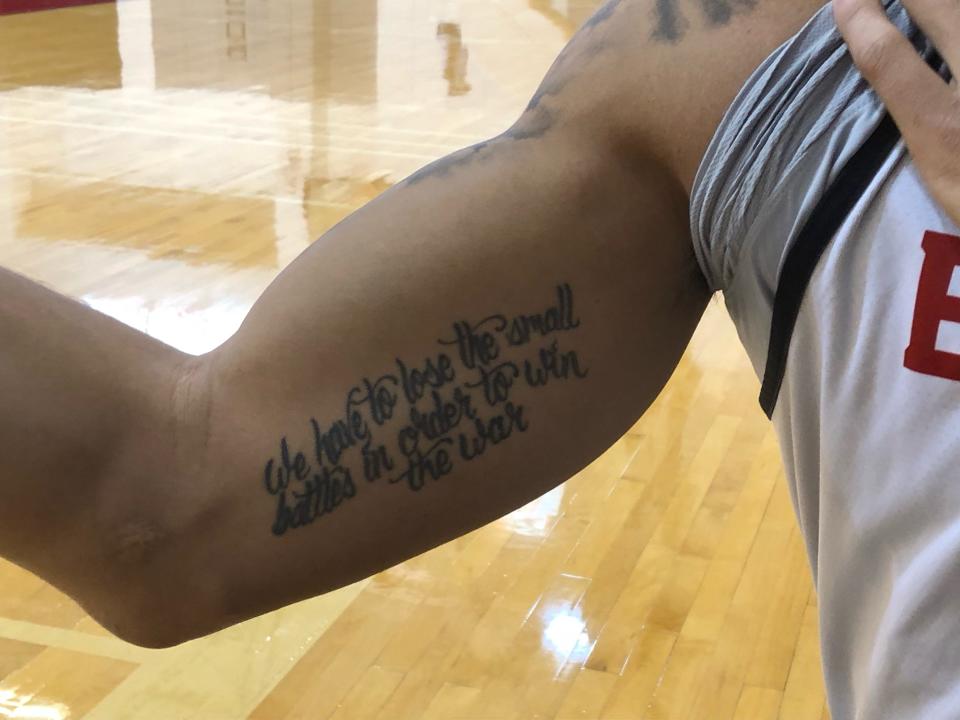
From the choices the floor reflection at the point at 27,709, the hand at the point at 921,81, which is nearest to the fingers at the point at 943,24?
the hand at the point at 921,81

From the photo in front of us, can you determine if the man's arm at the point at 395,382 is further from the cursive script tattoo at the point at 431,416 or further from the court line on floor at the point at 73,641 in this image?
the court line on floor at the point at 73,641

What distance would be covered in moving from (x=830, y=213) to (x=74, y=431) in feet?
0.98

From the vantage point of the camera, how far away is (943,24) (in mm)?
438

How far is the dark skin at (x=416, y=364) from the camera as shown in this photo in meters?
0.45

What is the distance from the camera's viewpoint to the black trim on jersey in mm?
444

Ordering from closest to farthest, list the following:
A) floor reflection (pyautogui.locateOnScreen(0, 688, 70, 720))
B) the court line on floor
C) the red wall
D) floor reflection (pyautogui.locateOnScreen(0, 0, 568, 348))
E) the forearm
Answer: the forearm, floor reflection (pyautogui.locateOnScreen(0, 688, 70, 720)), the court line on floor, floor reflection (pyautogui.locateOnScreen(0, 0, 568, 348)), the red wall

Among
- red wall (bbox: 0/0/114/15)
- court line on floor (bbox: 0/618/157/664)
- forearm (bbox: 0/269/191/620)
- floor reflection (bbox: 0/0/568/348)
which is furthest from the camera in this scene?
red wall (bbox: 0/0/114/15)

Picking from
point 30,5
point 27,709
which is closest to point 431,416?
point 27,709

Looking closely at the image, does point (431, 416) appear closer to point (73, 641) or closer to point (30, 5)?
point (73, 641)

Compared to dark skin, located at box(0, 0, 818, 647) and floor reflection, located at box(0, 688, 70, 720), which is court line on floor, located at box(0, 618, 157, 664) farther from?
dark skin, located at box(0, 0, 818, 647)

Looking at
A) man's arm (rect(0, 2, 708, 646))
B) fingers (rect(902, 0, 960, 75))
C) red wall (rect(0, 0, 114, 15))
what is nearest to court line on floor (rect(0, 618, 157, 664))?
man's arm (rect(0, 2, 708, 646))

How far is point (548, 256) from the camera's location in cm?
48

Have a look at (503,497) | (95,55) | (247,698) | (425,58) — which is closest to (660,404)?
(247,698)

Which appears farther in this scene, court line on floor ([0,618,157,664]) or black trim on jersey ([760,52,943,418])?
court line on floor ([0,618,157,664])
